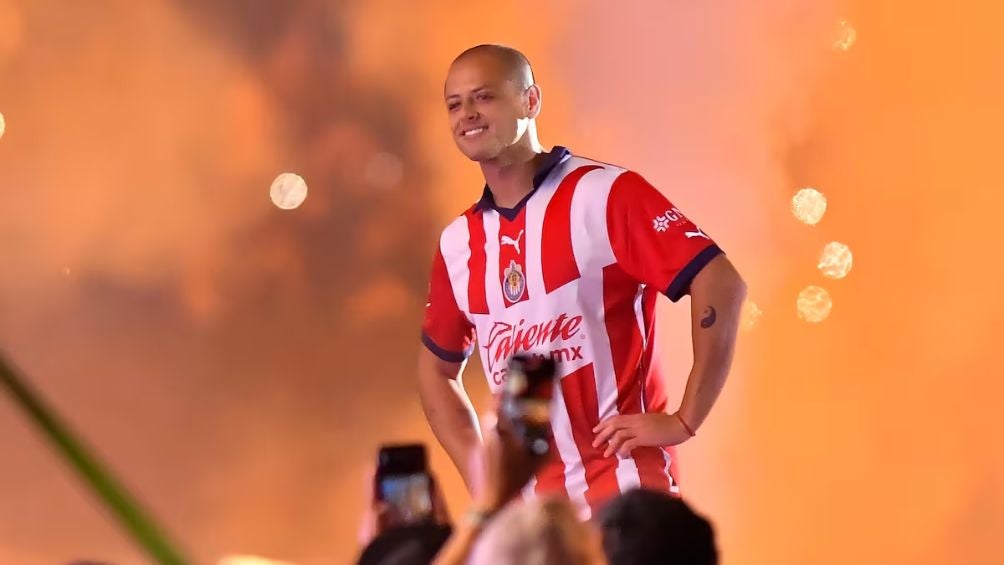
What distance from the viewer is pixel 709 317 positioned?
1781 millimetres

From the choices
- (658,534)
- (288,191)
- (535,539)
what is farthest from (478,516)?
(288,191)

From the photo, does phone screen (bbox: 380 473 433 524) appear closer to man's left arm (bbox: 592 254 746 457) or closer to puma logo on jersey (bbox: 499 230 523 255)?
man's left arm (bbox: 592 254 746 457)

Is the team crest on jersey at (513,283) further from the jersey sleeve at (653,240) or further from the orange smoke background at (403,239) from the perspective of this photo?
the orange smoke background at (403,239)

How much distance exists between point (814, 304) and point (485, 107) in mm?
1291

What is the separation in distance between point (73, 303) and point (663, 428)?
1.48 m

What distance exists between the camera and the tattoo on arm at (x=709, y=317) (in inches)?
70.1

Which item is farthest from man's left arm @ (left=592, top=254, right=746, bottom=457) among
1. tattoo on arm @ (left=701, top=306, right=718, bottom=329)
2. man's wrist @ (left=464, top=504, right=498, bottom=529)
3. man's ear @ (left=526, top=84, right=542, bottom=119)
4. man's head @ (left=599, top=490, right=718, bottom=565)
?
man's wrist @ (left=464, top=504, right=498, bottom=529)

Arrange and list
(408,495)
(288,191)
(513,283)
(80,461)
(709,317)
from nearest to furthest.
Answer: (80,461)
(408,495)
(709,317)
(513,283)
(288,191)

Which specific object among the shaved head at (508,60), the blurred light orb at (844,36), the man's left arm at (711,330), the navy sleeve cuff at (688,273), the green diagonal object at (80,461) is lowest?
the green diagonal object at (80,461)

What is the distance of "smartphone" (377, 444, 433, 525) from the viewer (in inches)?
53.5

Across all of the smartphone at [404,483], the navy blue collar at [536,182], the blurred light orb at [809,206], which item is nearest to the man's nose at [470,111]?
the navy blue collar at [536,182]

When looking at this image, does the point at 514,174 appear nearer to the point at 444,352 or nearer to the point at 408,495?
the point at 444,352

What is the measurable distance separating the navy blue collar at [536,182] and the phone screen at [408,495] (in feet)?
2.06

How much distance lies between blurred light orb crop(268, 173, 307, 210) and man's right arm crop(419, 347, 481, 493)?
0.80 m
